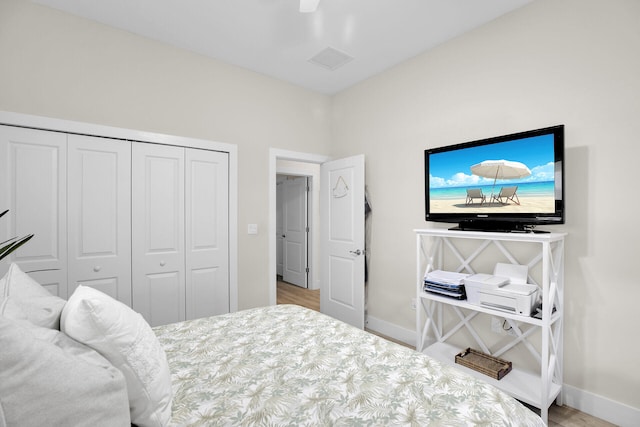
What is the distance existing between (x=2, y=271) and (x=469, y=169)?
3506mm

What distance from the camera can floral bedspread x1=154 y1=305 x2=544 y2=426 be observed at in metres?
1.08

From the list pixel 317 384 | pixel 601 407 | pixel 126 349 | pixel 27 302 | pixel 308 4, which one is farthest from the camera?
pixel 601 407

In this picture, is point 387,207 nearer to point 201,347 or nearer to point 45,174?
point 201,347

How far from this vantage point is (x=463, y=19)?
253cm

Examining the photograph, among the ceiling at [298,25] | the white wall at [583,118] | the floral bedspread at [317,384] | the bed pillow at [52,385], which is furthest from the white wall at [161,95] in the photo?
the bed pillow at [52,385]

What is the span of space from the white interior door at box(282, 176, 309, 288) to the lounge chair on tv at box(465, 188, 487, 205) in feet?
11.0

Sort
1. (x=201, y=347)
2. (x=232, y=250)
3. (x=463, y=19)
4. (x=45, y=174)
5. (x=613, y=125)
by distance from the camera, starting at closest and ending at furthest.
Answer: (x=201, y=347), (x=613, y=125), (x=45, y=174), (x=463, y=19), (x=232, y=250)

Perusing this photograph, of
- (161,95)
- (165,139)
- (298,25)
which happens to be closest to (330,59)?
(298,25)

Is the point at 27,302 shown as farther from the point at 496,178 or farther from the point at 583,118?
the point at 583,118

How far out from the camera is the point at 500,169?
2311mm

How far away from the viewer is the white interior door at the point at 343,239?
346 cm

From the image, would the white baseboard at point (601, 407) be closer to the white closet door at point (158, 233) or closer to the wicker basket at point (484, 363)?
the wicker basket at point (484, 363)

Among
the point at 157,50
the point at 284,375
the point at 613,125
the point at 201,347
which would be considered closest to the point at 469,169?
the point at 613,125

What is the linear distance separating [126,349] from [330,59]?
118 inches
